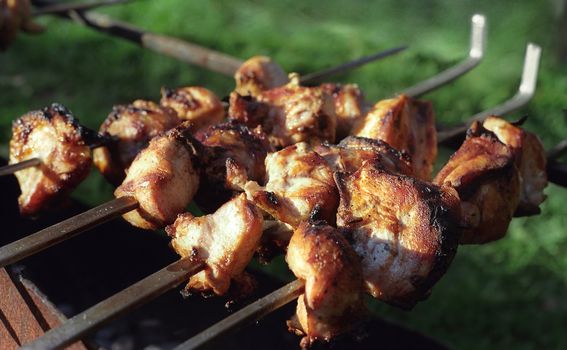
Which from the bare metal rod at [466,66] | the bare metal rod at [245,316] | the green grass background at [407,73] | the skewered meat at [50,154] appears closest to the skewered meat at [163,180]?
the skewered meat at [50,154]

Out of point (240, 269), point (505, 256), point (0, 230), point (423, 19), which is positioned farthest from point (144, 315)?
point (423, 19)

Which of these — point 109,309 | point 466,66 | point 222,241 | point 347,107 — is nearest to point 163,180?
point 222,241

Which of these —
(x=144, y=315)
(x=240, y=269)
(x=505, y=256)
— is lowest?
(x=505, y=256)

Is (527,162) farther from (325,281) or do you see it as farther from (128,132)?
(128,132)

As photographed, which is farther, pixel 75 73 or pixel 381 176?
pixel 75 73

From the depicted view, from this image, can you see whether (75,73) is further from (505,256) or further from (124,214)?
(124,214)

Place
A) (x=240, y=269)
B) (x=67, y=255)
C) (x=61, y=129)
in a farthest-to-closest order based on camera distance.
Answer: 1. (x=67, y=255)
2. (x=61, y=129)
3. (x=240, y=269)

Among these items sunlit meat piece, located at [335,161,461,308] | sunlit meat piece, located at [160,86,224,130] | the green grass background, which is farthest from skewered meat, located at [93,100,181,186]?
the green grass background

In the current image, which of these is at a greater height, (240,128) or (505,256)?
Answer: (240,128)
